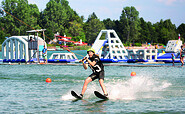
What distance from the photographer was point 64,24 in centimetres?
16038

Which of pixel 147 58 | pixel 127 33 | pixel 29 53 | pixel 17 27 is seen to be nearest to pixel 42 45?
pixel 29 53

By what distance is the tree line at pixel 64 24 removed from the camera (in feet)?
449

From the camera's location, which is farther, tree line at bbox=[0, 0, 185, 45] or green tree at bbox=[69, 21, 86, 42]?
green tree at bbox=[69, 21, 86, 42]

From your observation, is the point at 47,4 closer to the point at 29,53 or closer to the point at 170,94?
the point at 29,53

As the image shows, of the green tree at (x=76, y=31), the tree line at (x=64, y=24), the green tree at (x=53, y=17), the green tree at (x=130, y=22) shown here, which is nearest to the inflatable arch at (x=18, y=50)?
Answer: the tree line at (x=64, y=24)

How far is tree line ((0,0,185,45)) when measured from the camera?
137000 mm

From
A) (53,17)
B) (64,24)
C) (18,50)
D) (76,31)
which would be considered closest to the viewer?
(18,50)

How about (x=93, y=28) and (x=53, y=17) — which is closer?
(x=53, y=17)

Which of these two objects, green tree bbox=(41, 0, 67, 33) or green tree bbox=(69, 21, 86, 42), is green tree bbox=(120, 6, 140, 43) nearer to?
green tree bbox=(69, 21, 86, 42)

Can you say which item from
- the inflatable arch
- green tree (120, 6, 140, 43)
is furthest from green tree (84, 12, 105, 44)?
the inflatable arch

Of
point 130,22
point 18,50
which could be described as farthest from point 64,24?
point 18,50

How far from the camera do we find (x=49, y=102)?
46.5ft

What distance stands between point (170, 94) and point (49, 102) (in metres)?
5.61

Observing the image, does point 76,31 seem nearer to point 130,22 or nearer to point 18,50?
point 130,22
